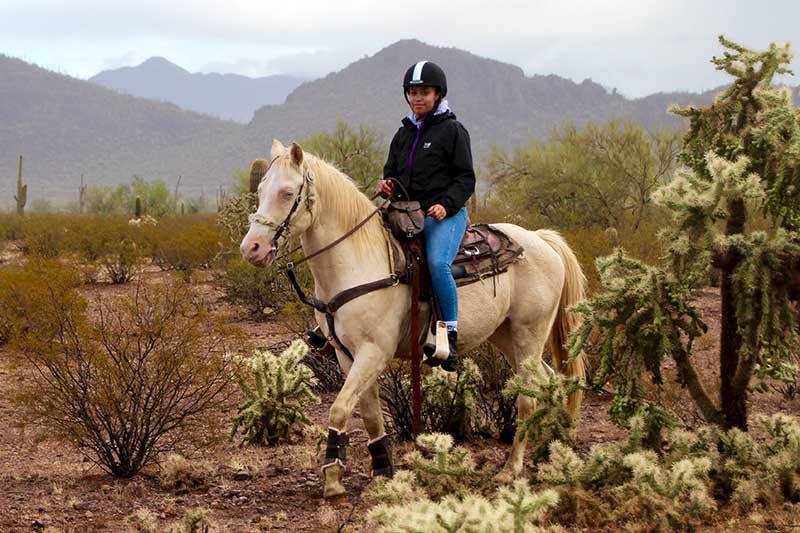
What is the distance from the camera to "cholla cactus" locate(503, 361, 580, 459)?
5.60m

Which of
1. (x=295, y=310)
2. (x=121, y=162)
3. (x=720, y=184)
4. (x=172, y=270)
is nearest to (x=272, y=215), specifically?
(x=720, y=184)

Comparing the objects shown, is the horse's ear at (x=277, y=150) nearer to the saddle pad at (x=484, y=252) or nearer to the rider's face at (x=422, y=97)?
the rider's face at (x=422, y=97)

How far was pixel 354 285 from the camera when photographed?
588cm

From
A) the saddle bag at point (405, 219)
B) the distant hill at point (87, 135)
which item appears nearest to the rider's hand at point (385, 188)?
the saddle bag at point (405, 219)

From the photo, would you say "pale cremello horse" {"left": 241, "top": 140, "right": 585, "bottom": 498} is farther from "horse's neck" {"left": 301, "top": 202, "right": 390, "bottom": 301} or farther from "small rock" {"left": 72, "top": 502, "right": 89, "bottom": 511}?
"small rock" {"left": 72, "top": 502, "right": 89, "bottom": 511}

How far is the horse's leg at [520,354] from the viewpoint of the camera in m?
6.38

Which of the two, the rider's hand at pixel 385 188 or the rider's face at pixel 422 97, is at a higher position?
the rider's face at pixel 422 97

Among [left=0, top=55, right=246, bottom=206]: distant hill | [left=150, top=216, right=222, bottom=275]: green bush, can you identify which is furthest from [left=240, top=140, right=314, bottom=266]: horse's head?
[left=0, top=55, right=246, bottom=206]: distant hill

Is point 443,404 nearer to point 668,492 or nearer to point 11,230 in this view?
point 668,492

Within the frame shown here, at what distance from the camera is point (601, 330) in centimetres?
568

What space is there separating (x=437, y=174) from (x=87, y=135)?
146278 millimetres

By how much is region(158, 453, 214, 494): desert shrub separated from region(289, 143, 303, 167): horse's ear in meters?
2.42

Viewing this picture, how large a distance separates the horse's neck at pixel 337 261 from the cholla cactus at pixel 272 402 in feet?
6.74

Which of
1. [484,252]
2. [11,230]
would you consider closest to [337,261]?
[484,252]
